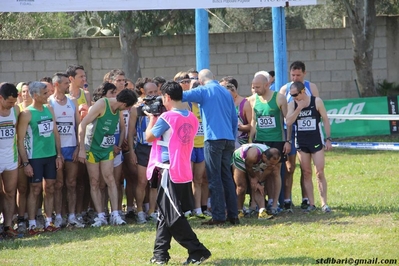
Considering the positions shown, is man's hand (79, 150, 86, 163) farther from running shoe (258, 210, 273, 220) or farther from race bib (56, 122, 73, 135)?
running shoe (258, 210, 273, 220)

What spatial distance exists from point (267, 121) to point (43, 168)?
3.17 metres

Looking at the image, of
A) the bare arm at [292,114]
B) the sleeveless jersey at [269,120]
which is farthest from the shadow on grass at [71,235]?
the bare arm at [292,114]

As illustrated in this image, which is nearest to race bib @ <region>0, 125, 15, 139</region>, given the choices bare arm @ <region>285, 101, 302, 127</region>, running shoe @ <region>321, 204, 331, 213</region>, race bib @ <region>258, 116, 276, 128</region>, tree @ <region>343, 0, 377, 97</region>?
race bib @ <region>258, 116, 276, 128</region>

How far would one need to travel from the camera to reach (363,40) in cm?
2184

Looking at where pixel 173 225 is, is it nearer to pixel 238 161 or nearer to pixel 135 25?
pixel 238 161

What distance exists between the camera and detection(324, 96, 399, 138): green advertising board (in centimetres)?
2045

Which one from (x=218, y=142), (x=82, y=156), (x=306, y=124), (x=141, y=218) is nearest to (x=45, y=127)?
(x=82, y=156)

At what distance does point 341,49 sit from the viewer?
73.0 ft

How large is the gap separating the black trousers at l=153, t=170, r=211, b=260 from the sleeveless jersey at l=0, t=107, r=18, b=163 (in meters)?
2.73

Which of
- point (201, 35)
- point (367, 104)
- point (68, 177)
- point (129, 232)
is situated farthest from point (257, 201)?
point (367, 104)

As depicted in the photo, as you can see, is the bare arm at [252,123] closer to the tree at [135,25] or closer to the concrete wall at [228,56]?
the tree at [135,25]

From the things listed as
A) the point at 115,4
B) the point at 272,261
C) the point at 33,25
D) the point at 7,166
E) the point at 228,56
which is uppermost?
the point at 33,25

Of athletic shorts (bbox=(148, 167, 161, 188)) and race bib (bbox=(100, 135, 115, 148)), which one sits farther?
race bib (bbox=(100, 135, 115, 148))

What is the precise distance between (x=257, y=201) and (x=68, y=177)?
105 inches
